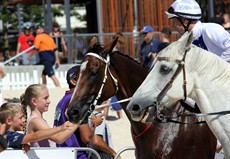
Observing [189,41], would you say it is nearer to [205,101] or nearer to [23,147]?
[205,101]

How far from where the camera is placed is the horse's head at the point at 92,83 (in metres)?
5.67

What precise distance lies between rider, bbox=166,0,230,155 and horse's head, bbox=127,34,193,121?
0.94m

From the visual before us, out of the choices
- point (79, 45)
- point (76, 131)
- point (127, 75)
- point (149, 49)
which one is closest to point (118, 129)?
point (149, 49)

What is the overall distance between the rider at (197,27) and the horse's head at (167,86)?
94cm

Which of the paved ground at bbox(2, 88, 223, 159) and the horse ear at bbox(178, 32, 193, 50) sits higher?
the horse ear at bbox(178, 32, 193, 50)

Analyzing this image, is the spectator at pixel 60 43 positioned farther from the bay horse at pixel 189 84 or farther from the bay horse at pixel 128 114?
the bay horse at pixel 189 84

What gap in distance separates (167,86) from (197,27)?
1.18 meters

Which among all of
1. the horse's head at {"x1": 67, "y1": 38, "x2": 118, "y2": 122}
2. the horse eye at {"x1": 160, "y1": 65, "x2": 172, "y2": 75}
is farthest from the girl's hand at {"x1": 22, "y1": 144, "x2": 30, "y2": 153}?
the horse eye at {"x1": 160, "y1": 65, "x2": 172, "y2": 75}

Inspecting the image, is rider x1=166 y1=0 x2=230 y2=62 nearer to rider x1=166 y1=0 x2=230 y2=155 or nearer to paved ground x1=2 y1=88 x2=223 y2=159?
rider x1=166 y1=0 x2=230 y2=155

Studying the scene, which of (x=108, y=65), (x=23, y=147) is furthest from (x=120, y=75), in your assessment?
(x=23, y=147)

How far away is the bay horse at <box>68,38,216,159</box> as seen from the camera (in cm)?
566

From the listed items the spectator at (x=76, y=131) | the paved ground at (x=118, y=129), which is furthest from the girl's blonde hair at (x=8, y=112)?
A: the paved ground at (x=118, y=129)

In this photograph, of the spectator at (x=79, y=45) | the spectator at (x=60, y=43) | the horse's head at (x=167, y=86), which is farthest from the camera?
the spectator at (x=60, y=43)

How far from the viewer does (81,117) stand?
5.65m
